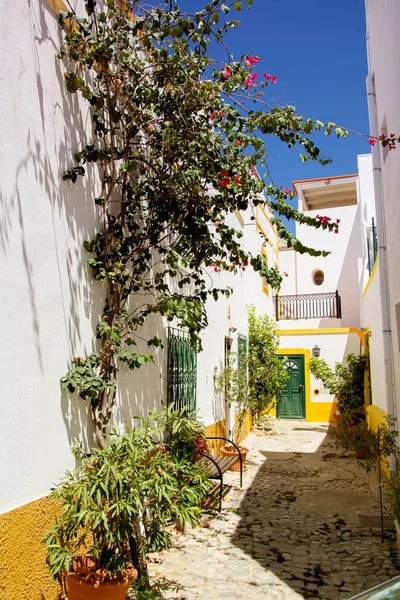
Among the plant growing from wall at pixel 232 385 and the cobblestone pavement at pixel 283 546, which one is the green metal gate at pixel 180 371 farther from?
the plant growing from wall at pixel 232 385

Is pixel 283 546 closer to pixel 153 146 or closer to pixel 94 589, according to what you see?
pixel 94 589

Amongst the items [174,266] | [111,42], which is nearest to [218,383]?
[174,266]

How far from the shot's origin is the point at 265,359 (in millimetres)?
14164

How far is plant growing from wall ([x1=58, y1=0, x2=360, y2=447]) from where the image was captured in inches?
167

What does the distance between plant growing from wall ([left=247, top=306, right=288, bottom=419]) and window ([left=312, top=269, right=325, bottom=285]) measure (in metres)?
5.98

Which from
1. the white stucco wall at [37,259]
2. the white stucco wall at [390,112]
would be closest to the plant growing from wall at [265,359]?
the white stucco wall at [390,112]

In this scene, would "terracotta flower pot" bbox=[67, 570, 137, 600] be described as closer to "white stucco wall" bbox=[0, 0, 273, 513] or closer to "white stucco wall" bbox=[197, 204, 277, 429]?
"white stucco wall" bbox=[0, 0, 273, 513]

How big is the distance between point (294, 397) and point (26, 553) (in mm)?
15113

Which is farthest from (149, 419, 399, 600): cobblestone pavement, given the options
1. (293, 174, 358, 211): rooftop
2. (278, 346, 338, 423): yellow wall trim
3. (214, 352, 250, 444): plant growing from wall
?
(293, 174, 358, 211): rooftop

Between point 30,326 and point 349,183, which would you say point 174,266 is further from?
point 349,183

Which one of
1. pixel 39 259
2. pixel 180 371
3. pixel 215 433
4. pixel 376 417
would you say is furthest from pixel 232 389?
pixel 39 259

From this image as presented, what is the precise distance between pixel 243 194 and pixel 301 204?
18.3 m

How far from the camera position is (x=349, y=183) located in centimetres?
2155

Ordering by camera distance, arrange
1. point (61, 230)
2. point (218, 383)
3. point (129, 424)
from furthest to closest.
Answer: point (218, 383) → point (129, 424) → point (61, 230)
